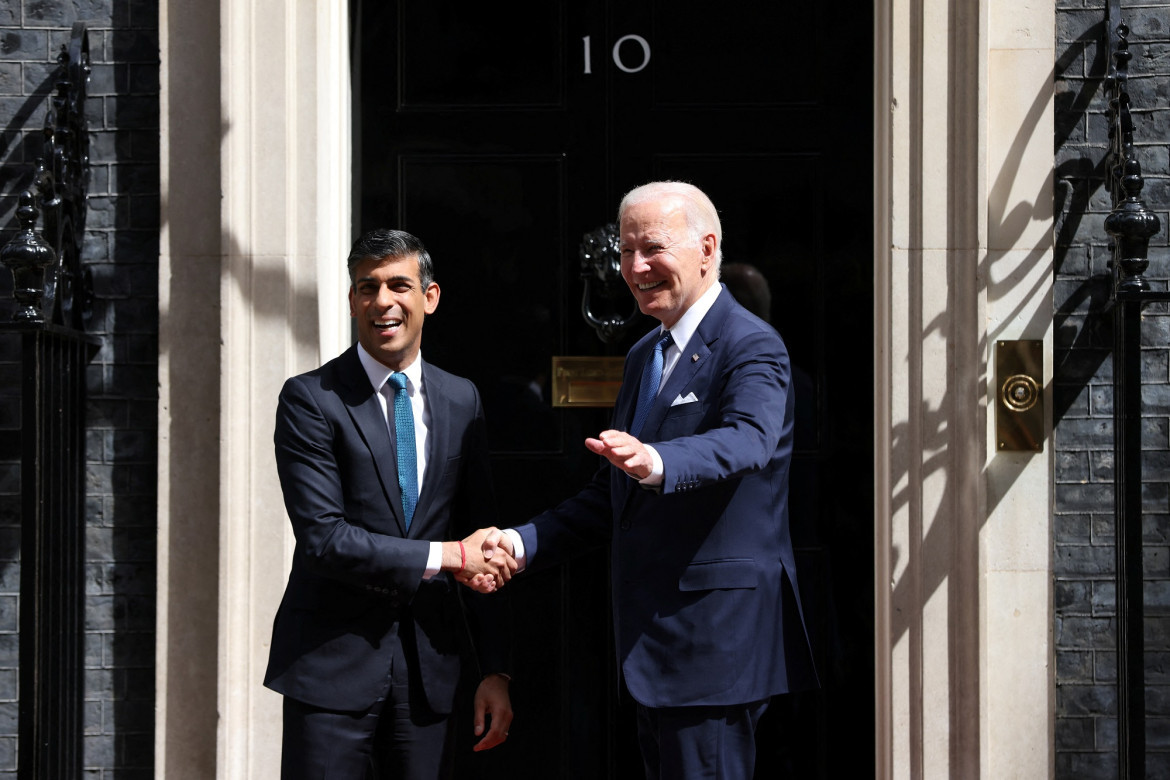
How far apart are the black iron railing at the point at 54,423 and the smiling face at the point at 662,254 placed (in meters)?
1.88

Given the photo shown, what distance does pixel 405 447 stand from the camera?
11.0 ft

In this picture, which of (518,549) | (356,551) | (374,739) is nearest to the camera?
(356,551)

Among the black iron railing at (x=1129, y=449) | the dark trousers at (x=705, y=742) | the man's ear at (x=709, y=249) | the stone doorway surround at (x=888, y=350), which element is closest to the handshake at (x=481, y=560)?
the dark trousers at (x=705, y=742)

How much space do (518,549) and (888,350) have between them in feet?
4.79

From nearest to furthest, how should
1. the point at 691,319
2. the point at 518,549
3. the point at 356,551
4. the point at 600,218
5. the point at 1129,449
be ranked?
the point at 356,551 < the point at 691,319 < the point at 518,549 < the point at 1129,449 < the point at 600,218

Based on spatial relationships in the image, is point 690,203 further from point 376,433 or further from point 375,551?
point 375,551

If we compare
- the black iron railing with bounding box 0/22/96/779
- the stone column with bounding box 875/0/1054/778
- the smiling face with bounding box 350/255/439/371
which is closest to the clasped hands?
the smiling face with bounding box 350/255/439/371

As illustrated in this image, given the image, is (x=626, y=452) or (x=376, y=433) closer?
(x=626, y=452)

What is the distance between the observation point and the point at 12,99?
436 centimetres

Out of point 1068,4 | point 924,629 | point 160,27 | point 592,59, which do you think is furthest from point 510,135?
point 924,629

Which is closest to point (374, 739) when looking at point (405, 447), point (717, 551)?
point (405, 447)

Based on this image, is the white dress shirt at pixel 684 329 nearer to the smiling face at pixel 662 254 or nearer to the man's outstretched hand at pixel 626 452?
the smiling face at pixel 662 254

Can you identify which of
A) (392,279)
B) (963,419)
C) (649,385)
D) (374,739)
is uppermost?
(392,279)

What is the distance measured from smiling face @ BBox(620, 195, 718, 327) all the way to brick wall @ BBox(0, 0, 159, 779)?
6.28 ft
